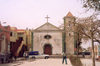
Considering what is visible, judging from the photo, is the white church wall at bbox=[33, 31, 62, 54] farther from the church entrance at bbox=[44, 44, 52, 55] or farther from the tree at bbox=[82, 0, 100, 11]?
the tree at bbox=[82, 0, 100, 11]

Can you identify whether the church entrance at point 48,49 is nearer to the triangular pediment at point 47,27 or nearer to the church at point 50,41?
the church at point 50,41

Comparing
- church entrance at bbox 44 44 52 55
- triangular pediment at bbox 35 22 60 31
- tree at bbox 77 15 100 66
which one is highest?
triangular pediment at bbox 35 22 60 31

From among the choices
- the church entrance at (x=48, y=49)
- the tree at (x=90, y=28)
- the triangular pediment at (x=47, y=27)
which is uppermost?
the triangular pediment at (x=47, y=27)

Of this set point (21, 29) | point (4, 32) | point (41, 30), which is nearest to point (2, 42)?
point (4, 32)

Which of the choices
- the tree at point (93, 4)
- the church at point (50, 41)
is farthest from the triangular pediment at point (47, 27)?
the tree at point (93, 4)

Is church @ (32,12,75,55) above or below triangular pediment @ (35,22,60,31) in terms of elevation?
below

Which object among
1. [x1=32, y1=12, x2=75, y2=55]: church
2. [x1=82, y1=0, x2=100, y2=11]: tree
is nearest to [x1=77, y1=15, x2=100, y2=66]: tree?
[x1=82, y1=0, x2=100, y2=11]: tree

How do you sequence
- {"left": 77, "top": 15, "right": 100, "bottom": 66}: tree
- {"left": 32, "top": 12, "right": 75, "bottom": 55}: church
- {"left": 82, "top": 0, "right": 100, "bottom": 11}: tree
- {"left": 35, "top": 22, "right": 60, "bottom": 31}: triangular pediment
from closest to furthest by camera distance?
{"left": 82, "top": 0, "right": 100, "bottom": 11}: tree → {"left": 77, "top": 15, "right": 100, "bottom": 66}: tree → {"left": 32, "top": 12, "right": 75, "bottom": 55}: church → {"left": 35, "top": 22, "right": 60, "bottom": 31}: triangular pediment

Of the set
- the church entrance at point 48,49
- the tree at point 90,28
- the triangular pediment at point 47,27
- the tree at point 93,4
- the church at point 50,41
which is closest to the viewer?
the tree at point 93,4

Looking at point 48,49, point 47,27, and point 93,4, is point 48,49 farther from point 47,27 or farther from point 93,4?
point 93,4

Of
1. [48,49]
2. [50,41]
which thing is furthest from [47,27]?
[48,49]

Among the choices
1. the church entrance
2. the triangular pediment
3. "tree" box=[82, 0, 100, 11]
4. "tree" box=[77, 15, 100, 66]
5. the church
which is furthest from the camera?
the triangular pediment

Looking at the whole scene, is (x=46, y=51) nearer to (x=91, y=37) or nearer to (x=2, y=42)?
(x=2, y=42)

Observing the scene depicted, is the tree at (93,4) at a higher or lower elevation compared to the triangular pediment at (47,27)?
lower
